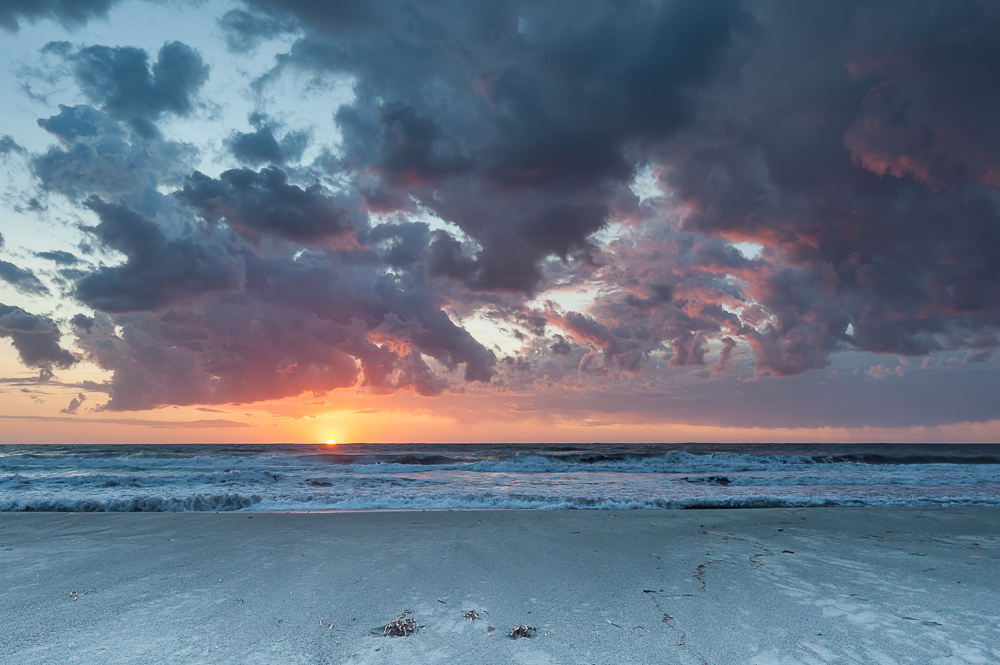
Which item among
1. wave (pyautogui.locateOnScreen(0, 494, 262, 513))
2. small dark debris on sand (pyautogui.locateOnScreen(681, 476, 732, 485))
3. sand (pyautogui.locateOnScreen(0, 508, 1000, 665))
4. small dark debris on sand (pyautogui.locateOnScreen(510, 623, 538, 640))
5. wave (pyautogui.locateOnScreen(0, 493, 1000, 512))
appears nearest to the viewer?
sand (pyautogui.locateOnScreen(0, 508, 1000, 665))

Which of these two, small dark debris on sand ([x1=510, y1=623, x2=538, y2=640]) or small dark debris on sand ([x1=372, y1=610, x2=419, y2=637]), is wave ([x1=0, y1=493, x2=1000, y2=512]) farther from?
small dark debris on sand ([x1=510, y1=623, x2=538, y2=640])

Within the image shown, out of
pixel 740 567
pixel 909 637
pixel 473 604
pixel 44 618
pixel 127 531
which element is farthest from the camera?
pixel 127 531

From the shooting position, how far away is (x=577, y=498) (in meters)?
13.2

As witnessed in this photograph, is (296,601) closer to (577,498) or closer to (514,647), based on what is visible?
(514,647)

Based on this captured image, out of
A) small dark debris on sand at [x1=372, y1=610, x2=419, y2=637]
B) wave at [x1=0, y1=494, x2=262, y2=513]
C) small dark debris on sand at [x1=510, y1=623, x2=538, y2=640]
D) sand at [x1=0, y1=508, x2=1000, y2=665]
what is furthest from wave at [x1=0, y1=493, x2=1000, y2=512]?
small dark debris on sand at [x1=510, y1=623, x2=538, y2=640]

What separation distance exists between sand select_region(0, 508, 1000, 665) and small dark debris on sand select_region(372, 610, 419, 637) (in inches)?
3.1

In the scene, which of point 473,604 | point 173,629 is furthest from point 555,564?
point 173,629

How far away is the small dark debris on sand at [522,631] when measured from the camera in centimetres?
385

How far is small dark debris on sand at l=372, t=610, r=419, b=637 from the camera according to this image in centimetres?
385

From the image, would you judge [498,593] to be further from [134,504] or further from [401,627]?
[134,504]

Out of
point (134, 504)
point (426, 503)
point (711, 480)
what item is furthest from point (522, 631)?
point (711, 480)

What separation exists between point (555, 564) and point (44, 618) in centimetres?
499

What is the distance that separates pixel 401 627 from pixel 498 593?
1.21 metres

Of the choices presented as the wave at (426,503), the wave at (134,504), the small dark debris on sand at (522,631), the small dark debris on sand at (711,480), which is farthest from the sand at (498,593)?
the small dark debris on sand at (711,480)
